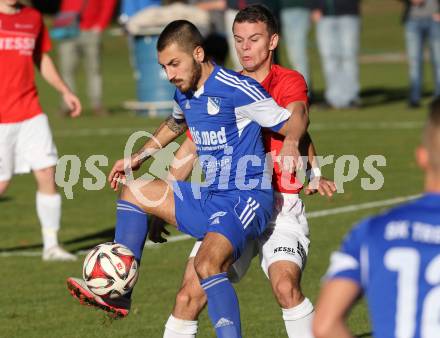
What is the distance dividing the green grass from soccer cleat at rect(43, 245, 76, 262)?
0.35 feet

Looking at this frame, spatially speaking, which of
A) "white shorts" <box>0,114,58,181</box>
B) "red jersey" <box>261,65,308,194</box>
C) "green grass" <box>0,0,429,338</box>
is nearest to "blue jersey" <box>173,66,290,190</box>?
"red jersey" <box>261,65,308,194</box>

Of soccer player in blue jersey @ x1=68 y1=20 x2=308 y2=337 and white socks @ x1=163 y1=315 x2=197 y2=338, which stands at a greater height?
soccer player in blue jersey @ x1=68 y1=20 x2=308 y2=337

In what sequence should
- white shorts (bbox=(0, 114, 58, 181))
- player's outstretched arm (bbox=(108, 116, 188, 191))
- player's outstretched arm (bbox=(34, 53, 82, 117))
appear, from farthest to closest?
player's outstretched arm (bbox=(34, 53, 82, 117)) < white shorts (bbox=(0, 114, 58, 181)) < player's outstretched arm (bbox=(108, 116, 188, 191))

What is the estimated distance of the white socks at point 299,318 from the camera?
6824 mm

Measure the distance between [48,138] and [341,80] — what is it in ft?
39.9

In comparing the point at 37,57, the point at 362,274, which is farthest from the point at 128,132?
the point at 362,274

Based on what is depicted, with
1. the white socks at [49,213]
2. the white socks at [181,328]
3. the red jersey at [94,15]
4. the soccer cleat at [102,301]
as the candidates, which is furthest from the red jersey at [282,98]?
the red jersey at [94,15]

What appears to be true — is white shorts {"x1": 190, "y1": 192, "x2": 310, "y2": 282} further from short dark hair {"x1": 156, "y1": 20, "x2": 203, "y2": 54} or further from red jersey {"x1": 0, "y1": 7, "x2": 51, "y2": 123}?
red jersey {"x1": 0, "y1": 7, "x2": 51, "y2": 123}

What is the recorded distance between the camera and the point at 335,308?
13.5 ft

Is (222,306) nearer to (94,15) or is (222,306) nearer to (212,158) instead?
(212,158)

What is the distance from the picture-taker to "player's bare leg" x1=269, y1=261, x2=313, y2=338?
22.1ft

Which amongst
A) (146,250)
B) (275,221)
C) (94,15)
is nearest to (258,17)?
(275,221)

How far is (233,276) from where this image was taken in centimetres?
709

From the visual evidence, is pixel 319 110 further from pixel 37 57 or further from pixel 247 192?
pixel 247 192
